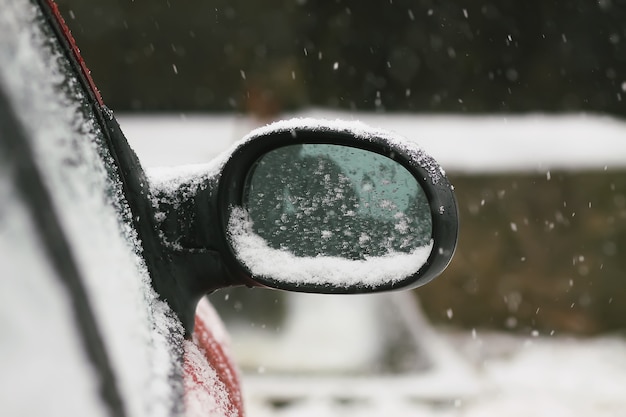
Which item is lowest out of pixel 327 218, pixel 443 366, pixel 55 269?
pixel 55 269

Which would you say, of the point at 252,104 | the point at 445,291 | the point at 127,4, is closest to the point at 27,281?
the point at 445,291

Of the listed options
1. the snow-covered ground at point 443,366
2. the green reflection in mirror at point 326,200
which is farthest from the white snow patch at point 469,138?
the green reflection in mirror at point 326,200

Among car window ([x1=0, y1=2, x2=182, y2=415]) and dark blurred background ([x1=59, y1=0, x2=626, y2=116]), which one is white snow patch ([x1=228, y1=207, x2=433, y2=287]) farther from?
dark blurred background ([x1=59, y1=0, x2=626, y2=116])

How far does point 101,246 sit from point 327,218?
42cm

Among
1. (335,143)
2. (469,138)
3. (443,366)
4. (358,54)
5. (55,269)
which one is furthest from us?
(358,54)

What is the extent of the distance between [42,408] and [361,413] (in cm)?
330

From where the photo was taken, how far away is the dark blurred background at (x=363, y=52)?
10.1 metres

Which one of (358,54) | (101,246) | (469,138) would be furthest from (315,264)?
(358,54)

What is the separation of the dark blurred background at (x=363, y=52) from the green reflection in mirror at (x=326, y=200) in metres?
8.56

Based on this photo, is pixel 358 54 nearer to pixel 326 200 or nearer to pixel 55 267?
pixel 326 200

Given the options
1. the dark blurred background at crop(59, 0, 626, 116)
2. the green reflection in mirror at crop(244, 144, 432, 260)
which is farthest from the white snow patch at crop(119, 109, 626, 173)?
the green reflection in mirror at crop(244, 144, 432, 260)

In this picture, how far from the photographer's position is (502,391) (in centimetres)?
432

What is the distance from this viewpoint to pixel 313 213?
114 centimetres

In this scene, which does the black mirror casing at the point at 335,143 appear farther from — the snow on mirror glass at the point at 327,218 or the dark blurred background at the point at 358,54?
the dark blurred background at the point at 358,54
